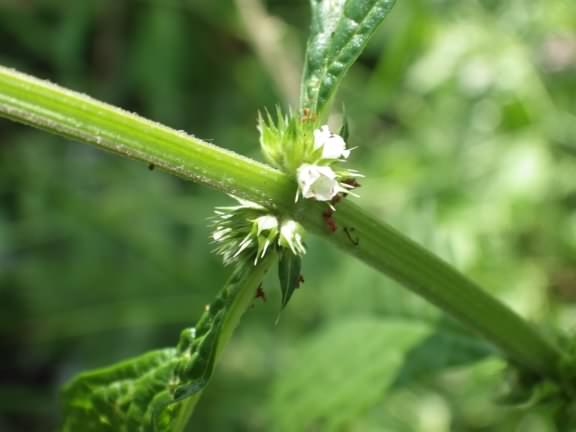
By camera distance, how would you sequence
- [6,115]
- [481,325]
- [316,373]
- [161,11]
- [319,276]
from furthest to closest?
1. [161,11]
2. [319,276]
3. [316,373]
4. [481,325]
5. [6,115]

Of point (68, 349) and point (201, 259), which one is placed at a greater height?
point (201, 259)

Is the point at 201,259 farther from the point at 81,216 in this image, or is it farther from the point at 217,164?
the point at 217,164

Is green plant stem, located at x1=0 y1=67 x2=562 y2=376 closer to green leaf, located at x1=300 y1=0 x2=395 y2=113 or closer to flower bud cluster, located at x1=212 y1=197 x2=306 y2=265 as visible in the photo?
flower bud cluster, located at x1=212 y1=197 x2=306 y2=265

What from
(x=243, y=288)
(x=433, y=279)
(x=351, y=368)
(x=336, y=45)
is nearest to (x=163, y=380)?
(x=243, y=288)

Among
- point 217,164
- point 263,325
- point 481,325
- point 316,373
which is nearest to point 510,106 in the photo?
point 263,325

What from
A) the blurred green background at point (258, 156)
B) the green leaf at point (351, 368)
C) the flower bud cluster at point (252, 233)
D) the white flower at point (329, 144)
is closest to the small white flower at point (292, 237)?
the flower bud cluster at point (252, 233)

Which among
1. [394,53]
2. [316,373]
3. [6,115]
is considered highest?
[394,53]
